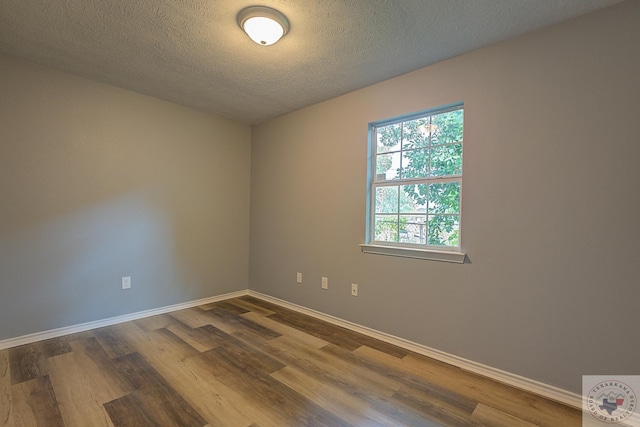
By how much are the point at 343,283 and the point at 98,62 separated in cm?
295

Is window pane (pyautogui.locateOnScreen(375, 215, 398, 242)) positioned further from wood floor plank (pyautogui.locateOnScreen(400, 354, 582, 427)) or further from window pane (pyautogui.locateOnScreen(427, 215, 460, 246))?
wood floor plank (pyautogui.locateOnScreen(400, 354, 582, 427))

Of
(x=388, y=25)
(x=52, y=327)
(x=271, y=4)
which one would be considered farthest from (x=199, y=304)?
(x=388, y=25)

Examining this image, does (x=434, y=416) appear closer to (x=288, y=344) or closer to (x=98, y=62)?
(x=288, y=344)

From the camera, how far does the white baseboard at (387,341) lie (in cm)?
181

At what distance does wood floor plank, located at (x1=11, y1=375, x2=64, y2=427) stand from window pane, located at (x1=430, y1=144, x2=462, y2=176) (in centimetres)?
290

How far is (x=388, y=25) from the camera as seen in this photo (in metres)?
1.88

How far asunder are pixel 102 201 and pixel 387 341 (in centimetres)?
304

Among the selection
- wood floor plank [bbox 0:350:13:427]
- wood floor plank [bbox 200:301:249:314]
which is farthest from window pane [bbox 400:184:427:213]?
wood floor plank [bbox 0:350:13:427]

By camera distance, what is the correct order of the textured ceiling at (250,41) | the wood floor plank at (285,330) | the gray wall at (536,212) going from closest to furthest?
the gray wall at (536,212) → the textured ceiling at (250,41) → the wood floor plank at (285,330)

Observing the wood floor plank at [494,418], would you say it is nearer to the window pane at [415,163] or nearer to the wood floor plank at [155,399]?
the wood floor plank at [155,399]

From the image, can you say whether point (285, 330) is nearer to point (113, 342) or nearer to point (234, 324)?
point (234, 324)

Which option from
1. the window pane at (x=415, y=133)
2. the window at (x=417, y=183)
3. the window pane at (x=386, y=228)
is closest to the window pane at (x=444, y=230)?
the window at (x=417, y=183)

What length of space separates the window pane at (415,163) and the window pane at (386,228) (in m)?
0.42

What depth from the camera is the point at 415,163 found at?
2.52 metres
